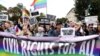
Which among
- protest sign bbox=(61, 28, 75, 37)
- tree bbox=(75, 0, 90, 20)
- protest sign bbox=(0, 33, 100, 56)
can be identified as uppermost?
protest sign bbox=(61, 28, 75, 37)

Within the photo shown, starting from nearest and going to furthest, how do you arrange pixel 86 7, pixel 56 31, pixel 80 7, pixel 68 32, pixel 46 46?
pixel 46 46 < pixel 68 32 < pixel 56 31 < pixel 86 7 < pixel 80 7

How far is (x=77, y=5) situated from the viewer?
230 feet

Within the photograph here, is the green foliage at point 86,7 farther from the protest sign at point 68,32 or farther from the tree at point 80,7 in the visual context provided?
the protest sign at point 68,32

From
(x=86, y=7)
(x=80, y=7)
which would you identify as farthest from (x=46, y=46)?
(x=80, y=7)

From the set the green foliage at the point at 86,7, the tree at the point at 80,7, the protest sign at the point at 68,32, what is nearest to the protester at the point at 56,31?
the protest sign at the point at 68,32

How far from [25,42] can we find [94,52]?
175cm

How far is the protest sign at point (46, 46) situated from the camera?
34.4 feet

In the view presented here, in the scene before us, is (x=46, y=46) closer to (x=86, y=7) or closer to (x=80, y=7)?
(x=86, y=7)

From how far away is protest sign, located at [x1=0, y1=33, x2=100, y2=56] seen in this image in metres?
10.5

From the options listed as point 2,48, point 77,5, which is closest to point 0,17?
point 2,48

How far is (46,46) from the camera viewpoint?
35.4 ft

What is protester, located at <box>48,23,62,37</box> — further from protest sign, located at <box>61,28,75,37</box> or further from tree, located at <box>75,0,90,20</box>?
tree, located at <box>75,0,90,20</box>

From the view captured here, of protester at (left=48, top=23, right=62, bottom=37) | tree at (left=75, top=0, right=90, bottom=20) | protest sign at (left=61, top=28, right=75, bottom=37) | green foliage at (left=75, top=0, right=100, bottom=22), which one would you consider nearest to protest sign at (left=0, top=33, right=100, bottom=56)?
protest sign at (left=61, top=28, right=75, bottom=37)

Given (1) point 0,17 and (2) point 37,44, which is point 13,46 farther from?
(1) point 0,17
